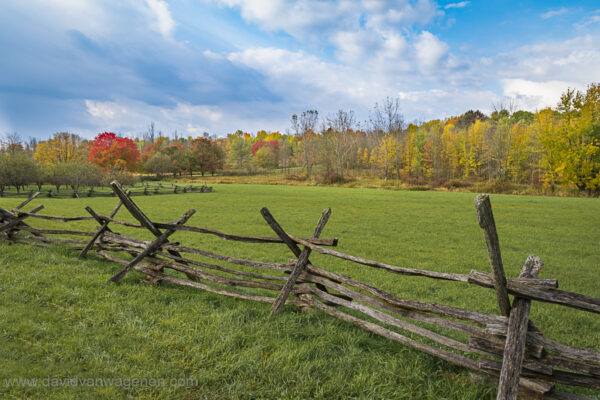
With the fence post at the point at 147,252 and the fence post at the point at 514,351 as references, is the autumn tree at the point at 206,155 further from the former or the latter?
the fence post at the point at 514,351

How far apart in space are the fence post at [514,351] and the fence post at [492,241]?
0.39ft

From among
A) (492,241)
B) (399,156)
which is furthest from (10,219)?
(399,156)

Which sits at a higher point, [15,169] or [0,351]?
[15,169]

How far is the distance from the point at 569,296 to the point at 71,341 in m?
4.52

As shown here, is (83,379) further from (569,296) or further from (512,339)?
(569,296)

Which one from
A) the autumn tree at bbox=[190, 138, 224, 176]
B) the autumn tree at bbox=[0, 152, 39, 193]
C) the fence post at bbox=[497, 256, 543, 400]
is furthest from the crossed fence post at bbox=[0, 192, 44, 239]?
the autumn tree at bbox=[190, 138, 224, 176]

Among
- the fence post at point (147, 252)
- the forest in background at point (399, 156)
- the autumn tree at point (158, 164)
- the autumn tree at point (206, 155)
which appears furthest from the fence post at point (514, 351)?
the autumn tree at point (206, 155)

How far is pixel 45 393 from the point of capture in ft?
8.14

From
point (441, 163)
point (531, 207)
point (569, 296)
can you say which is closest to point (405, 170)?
point (441, 163)

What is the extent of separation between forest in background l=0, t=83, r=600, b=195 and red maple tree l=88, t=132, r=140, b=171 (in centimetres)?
13

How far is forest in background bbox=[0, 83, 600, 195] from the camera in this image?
1107 inches

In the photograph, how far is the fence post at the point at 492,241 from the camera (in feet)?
6.86

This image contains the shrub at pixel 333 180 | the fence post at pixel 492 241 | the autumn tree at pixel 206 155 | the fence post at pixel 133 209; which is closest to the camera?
the fence post at pixel 492 241

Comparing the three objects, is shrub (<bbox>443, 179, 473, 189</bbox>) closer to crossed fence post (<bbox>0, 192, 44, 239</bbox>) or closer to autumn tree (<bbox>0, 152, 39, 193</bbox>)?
crossed fence post (<bbox>0, 192, 44, 239</bbox>)
